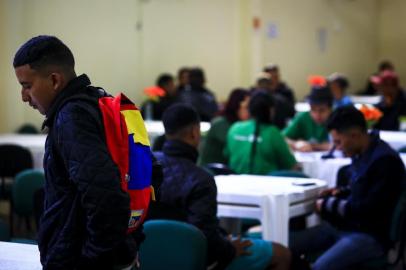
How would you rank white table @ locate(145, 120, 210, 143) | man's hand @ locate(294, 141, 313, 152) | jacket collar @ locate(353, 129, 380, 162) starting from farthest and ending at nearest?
1. white table @ locate(145, 120, 210, 143)
2. man's hand @ locate(294, 141, 313, 152)
3. jacket collar @ locate(353, 129, 380, 162)

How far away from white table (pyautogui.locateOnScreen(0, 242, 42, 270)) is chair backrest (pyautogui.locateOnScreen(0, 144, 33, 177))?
3975mm

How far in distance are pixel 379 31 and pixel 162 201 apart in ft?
45.6

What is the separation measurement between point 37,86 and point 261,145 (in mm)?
3481

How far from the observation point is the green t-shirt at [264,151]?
5398 mm

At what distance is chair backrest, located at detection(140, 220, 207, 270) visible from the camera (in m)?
2.94

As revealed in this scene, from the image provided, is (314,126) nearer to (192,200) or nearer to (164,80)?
(192,200)

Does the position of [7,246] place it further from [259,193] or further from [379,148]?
[379,148]

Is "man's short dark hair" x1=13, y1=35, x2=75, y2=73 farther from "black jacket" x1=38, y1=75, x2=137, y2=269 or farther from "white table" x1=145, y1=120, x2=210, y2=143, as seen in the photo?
"white table" x1=145, y1=120, x2=210, y2=143

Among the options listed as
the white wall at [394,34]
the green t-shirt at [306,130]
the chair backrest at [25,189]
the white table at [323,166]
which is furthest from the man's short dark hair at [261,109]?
the white wall at [394,34]

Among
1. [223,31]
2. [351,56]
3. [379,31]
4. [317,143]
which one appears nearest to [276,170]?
[317,143]

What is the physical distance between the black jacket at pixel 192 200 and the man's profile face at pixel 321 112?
3185mm

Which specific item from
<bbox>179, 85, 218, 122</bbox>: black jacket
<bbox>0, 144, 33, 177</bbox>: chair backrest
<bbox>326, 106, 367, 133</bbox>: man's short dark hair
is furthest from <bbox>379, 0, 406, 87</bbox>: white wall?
<bbox>326, 106, 367, 133</bbox>: man's short dark hair

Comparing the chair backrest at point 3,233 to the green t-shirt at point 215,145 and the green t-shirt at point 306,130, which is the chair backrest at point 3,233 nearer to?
the green t-shirt at point 215,145

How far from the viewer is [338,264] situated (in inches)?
156
